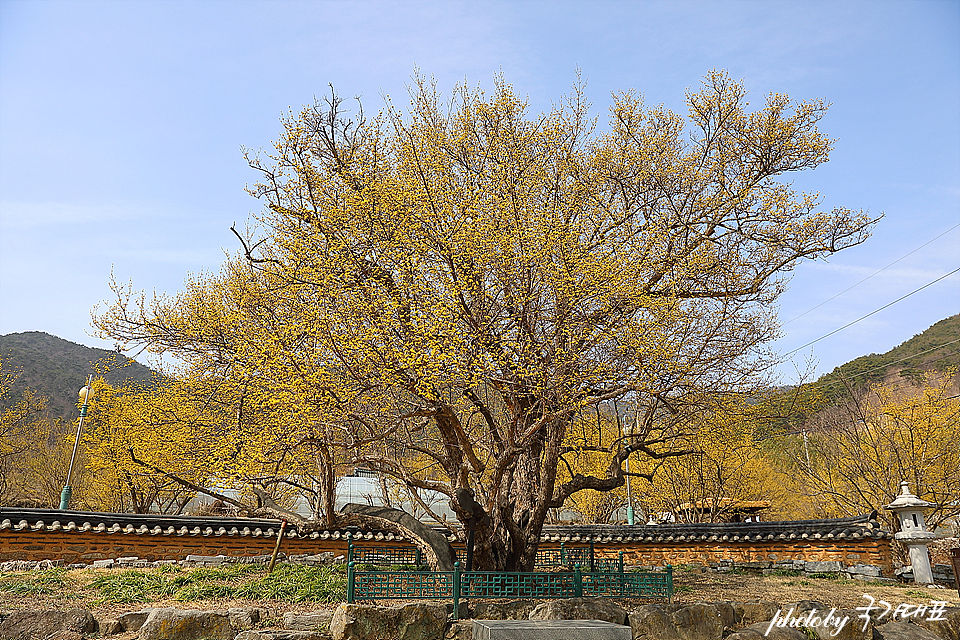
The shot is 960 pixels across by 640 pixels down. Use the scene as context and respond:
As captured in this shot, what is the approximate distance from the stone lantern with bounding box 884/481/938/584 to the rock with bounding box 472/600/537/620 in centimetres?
929

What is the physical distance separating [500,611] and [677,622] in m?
2.57

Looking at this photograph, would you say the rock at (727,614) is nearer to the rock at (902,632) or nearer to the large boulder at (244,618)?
the rock at (902,632)

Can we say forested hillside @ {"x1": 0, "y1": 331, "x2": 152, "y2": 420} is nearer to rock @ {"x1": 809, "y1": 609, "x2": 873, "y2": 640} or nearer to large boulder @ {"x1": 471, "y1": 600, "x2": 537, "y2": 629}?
large boulder @ {"x1": 471, "y1": 600, "x2": 537, "y2": 629}

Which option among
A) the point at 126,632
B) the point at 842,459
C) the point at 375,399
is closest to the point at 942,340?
the point at 842,459

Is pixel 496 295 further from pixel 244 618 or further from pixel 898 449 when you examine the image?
pixel 898 449

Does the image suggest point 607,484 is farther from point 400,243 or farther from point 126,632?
point 126,632

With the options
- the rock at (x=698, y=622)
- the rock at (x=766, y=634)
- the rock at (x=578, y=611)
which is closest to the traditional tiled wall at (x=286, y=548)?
the rock at (x=766, y=634)

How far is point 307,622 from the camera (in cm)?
819

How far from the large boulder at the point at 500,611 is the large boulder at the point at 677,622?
1525 millimetres

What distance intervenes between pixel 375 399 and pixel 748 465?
59.9ft

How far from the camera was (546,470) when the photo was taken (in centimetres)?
1049

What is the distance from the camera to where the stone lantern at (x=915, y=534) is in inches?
498

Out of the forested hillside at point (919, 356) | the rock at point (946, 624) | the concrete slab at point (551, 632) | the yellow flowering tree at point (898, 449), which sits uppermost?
the forested hillside at point (919, 356)

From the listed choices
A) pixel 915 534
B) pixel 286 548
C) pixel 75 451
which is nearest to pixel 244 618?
pixel 286 548
